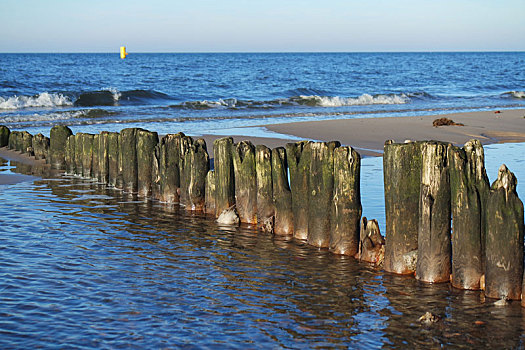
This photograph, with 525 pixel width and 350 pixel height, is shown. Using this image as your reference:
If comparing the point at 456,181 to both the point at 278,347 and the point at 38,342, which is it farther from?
the point at 38,342

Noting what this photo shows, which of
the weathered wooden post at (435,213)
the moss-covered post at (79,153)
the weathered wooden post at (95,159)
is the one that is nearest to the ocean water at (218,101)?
the moss-covered post at (79,153)

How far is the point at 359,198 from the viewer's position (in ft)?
22.8

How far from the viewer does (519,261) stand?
18.0 ft

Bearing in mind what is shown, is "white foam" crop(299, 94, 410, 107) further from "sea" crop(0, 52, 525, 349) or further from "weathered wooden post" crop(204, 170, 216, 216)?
"weathered wooden post" crop(204, 170, 216, 216)

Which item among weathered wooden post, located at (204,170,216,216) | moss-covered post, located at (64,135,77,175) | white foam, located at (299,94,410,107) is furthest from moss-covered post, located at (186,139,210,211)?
white foam, located at (299,94,410,107)

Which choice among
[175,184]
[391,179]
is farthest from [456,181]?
[175,184]

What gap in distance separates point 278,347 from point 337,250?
96.8 inches

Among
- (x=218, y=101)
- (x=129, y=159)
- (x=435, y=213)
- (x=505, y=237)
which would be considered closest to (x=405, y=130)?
(x=129, y=159)

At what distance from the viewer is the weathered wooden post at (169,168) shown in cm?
937

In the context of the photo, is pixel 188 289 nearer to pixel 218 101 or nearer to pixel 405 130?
pixel 405 130

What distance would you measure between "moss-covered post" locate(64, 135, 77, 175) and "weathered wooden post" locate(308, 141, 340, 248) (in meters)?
6.52

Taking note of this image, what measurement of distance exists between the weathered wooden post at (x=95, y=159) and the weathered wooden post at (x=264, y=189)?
14.5 ft

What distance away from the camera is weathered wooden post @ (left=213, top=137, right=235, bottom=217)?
27.8ft

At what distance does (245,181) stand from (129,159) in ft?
9.71
